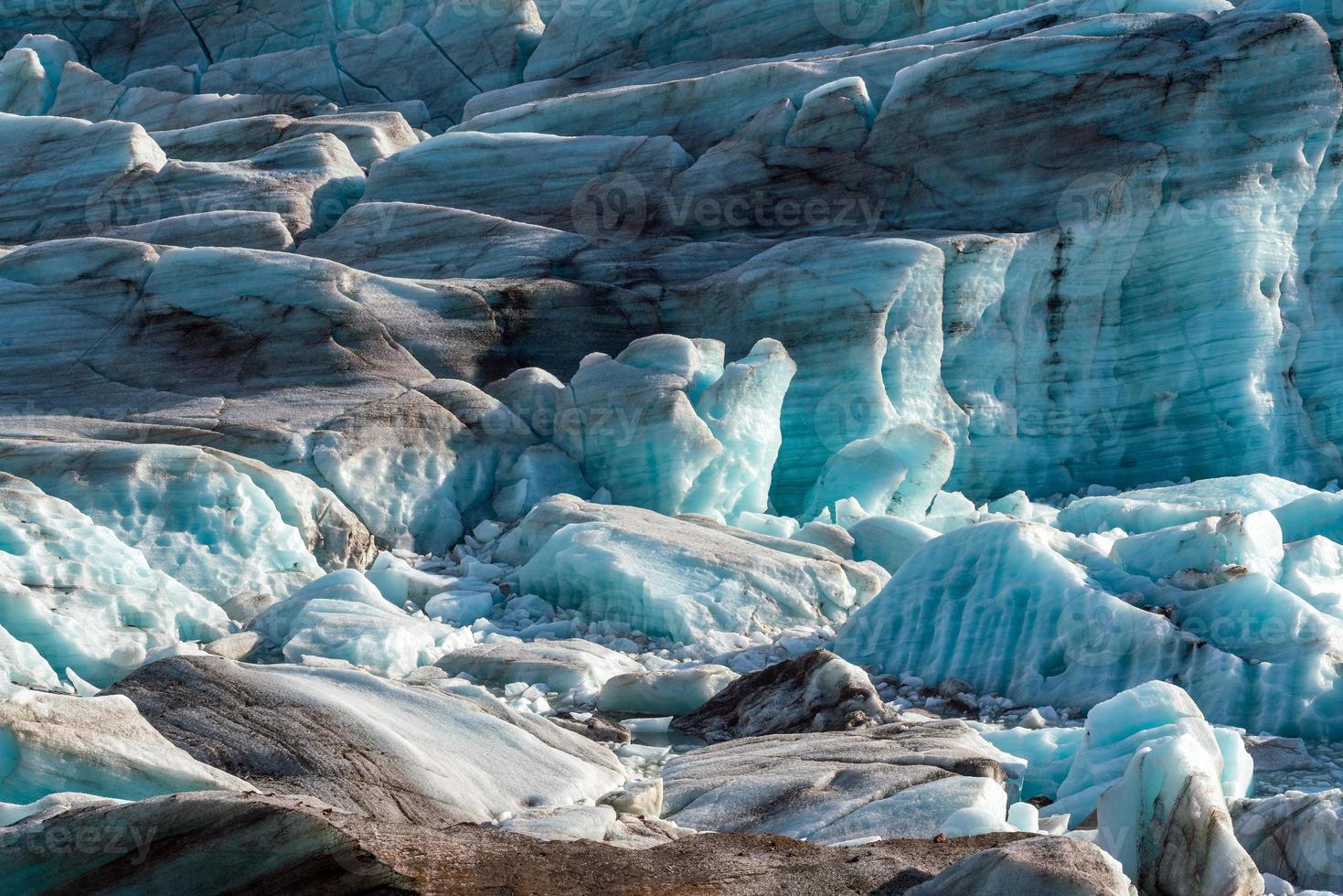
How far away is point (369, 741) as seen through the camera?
6301 mm

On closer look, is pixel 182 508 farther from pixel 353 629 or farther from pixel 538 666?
pixel 538 666

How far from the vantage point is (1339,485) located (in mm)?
16781

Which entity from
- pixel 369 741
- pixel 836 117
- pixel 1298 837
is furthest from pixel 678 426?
pixel 1298 837

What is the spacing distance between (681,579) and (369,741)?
529 centimetres

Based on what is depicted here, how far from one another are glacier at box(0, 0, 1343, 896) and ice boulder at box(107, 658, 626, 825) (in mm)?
33

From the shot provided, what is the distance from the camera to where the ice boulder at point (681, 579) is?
36.6 feet

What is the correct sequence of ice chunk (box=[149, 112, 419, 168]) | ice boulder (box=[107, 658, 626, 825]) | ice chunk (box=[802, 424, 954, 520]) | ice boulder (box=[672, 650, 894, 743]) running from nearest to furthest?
ice boulder (box=[107, 658, 626, 825]) < ice boulder (box=[672, 650, 894, 743]) < ice chunk (box=[802, 424, 954, 520]) < ice chunk (box=[149, 112, 419, 168])

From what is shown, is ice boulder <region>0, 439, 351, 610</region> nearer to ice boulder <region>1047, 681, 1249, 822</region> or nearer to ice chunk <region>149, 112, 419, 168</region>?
ice boulder <region>1047, 681, 1249, 822</region>

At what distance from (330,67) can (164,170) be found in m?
9.25

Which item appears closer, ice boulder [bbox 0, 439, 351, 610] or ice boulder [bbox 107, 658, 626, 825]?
ice boulder [bbox 107, 658, 626, 825]

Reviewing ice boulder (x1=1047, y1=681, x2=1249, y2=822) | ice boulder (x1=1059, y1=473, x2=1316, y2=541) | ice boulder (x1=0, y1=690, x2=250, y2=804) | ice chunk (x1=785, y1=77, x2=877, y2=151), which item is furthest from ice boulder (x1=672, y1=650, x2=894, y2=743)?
ice chunk (x1=785, y1=77, x2=877, y2=151)

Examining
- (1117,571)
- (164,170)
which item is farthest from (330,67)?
(1117,571)

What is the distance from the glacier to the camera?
5738 millimetres

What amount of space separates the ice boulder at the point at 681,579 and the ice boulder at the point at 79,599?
2639 millimetres
